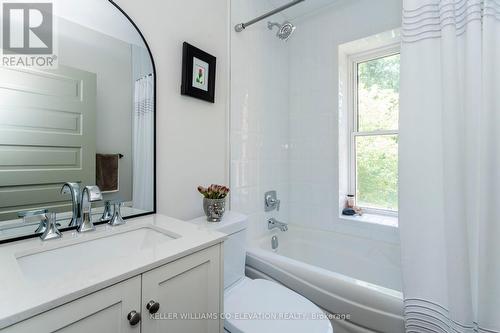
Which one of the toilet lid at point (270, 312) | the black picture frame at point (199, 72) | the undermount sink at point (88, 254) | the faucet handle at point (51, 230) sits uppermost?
the black picture frame at point (199, 72)

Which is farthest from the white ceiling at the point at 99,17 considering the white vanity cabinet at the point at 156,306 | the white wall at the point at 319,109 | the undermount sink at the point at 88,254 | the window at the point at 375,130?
the window at the point at 375,130

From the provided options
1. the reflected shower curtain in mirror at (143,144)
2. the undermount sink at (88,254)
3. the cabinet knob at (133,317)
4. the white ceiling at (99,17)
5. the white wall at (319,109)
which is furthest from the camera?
the white wall at (319,109)

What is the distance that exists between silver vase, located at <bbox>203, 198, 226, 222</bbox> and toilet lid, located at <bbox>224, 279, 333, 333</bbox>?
1.29 ft

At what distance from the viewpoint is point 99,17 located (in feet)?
3.54

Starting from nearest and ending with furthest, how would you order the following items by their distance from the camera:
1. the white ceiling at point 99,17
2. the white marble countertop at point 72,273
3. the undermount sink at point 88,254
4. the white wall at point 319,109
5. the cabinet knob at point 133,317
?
1. the white marble countertop at point 72,273
2. the cabinet knob at point 133,317
3. the undermount sink at point 88,254
4. the white ceiling at point 99,17
5. the white wall at point 319,109

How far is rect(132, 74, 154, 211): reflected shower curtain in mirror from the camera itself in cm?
121

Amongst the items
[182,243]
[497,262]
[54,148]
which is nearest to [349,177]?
[497,262]

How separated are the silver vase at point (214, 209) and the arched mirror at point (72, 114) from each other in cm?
29

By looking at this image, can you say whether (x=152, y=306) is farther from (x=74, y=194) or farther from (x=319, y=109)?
(x=319, y=109)

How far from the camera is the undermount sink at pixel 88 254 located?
74 centimetres

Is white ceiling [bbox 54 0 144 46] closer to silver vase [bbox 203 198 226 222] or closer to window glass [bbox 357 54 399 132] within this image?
silver vase [bbox 203 198 226 222]

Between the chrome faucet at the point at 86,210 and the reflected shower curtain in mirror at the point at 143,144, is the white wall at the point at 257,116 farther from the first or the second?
the chrome faucet at the point at 86,210

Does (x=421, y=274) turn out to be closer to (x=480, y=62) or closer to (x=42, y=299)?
(x=480, y=62)

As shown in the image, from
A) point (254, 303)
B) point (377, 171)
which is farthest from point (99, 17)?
point (377, 171)
